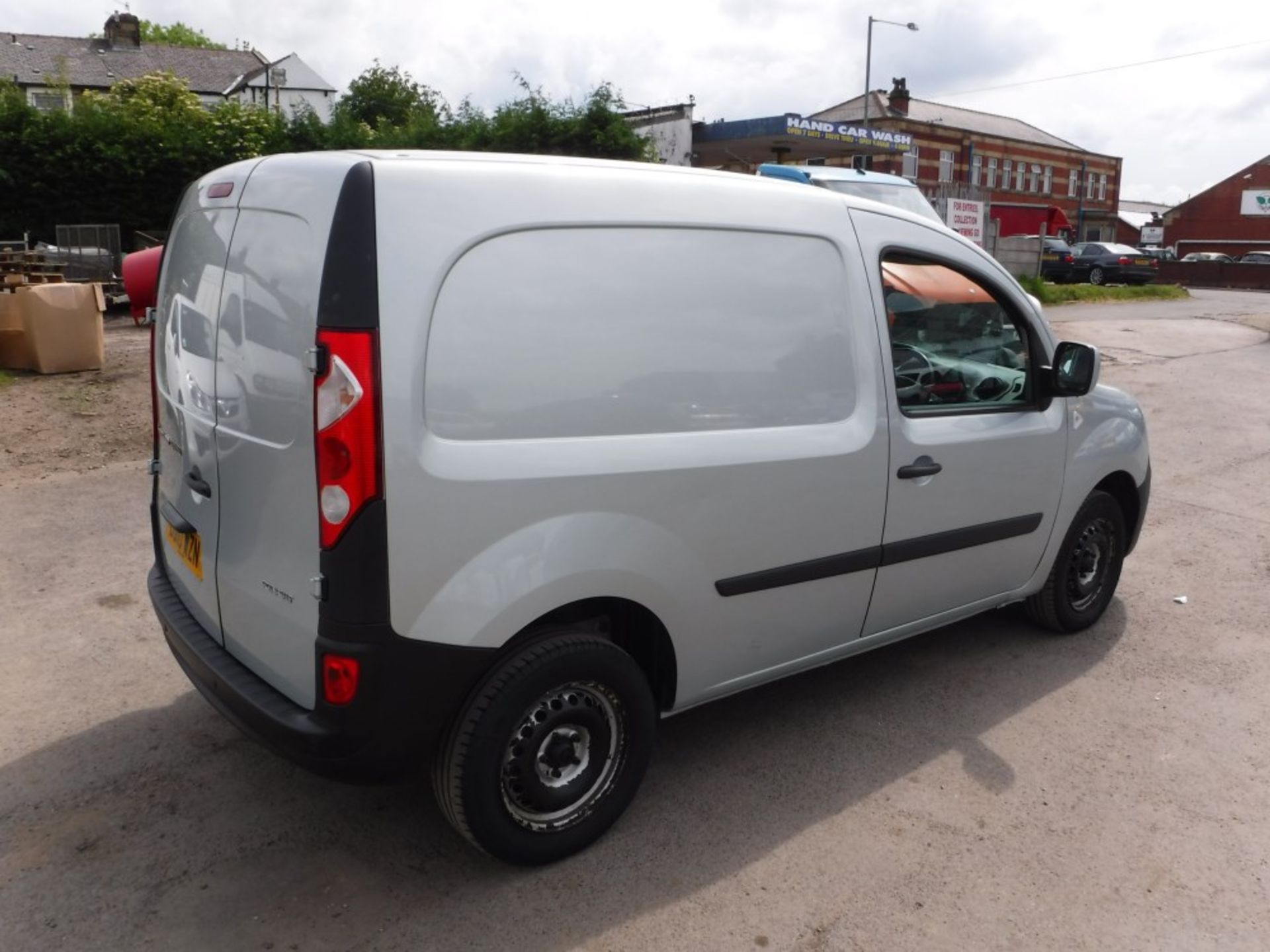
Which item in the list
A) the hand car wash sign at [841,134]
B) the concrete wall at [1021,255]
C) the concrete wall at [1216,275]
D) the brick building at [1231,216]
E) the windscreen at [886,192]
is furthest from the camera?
the brick building at [1231,216]

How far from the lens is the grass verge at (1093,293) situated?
23.1 metres

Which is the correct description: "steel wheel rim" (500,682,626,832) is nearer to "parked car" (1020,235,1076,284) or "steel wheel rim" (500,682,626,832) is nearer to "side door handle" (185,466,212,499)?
"side door handle" (185,466,212,499)

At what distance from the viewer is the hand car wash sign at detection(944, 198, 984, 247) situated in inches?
791

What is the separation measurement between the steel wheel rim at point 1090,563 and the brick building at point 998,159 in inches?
1610

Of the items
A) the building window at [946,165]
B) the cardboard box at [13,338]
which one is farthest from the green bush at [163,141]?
the building window at [946,165]

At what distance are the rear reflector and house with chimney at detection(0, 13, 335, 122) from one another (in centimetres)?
4831

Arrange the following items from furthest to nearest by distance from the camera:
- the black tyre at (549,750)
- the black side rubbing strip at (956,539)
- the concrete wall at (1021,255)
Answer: the concrete wall at (1021,255), the black side rubbing strip at (956,539), the black tyre at (549,750)

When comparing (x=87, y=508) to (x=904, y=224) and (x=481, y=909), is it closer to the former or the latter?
(x=481, y=909)

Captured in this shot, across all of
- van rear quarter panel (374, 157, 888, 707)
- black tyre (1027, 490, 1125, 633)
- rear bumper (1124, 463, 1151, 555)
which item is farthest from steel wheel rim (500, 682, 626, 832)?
rear bumper (1124, 463, 1151, 555)

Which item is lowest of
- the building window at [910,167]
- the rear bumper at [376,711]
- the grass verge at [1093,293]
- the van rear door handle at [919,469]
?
the rear bumper at [376,711]

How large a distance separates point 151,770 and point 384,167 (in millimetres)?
2206

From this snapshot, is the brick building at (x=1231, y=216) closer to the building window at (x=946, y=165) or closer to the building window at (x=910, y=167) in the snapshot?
the building window at (x=946, y=165)

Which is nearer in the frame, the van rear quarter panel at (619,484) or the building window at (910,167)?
the van rear quarter panel at (619,484)

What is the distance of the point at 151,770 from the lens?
346 cm
